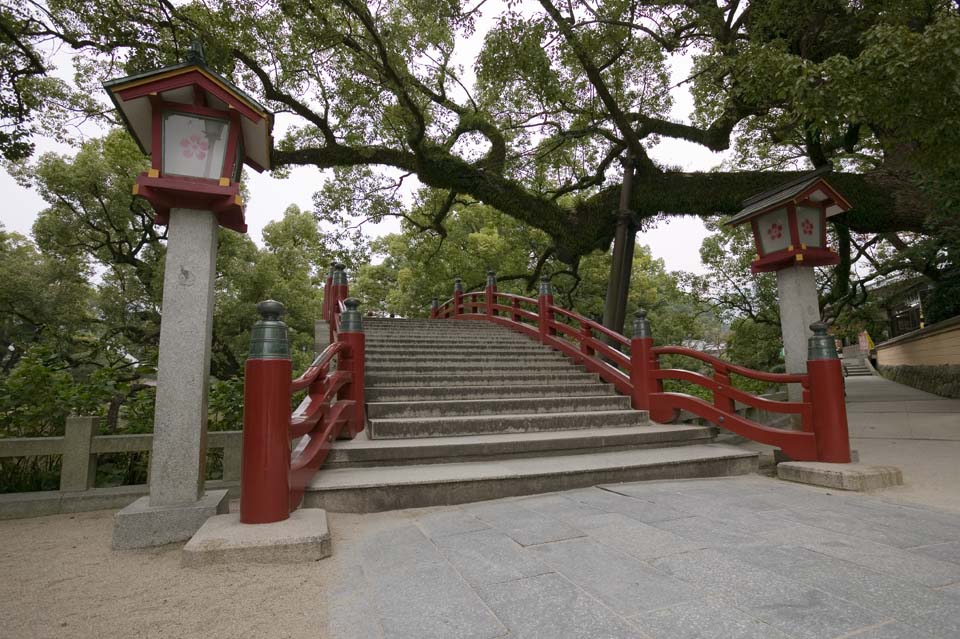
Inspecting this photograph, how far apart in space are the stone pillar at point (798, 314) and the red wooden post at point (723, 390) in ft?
2.38

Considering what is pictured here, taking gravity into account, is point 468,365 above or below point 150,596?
above

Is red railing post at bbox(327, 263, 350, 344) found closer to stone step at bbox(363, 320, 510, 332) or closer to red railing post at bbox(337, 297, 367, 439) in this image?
stone step at bbox(363, 320, 510, 332)

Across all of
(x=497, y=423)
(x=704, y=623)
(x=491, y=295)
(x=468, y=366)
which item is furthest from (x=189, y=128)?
(x=491, y=295)

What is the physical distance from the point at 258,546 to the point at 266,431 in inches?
26.3

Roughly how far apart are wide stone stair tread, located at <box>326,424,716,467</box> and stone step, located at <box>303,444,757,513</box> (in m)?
0.10

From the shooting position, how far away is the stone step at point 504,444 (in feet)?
13.3

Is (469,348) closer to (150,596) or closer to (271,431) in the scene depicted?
(271,431)

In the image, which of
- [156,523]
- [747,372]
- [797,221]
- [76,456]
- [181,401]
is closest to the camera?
[156,523]

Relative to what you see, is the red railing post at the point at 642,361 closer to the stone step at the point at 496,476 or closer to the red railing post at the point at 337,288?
the stone step at the point at 496,476

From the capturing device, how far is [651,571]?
2148 millimetres

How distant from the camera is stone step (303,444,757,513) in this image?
3369 millimetres

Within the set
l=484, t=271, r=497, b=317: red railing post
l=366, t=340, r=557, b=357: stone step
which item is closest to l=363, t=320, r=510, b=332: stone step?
l=484, t=271, r=497, b=317: red railing post

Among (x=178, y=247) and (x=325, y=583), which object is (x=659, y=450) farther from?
(x=178, y=247)

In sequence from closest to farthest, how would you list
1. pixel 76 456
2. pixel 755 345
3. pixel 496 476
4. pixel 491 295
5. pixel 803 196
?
1. pixel 496 476
2. pixel 76 456
3. pixel 803 196
4. pixel 491 295
5. pixel 755 345
